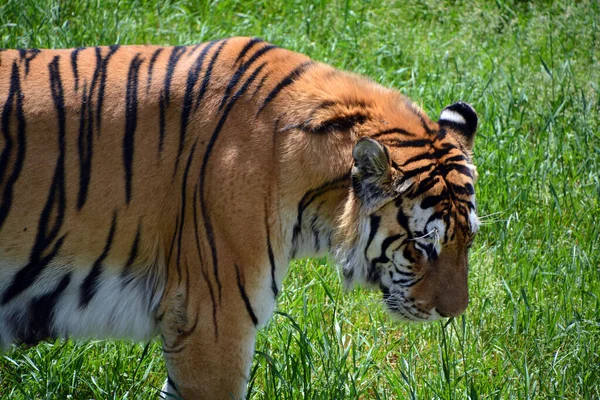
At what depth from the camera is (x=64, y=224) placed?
278 centimetres

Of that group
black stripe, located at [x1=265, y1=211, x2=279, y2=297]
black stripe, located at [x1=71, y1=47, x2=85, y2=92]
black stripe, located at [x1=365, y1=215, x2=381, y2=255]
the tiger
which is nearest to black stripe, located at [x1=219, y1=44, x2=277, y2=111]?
the tiger

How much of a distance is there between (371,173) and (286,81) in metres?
0.48

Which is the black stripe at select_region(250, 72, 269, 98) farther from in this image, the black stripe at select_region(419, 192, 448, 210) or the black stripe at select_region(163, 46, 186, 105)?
the black stripe at select_region(419, 192, 448, 210)

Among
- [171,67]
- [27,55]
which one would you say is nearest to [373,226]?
[171,67]

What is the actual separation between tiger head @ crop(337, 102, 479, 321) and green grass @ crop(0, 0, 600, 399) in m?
0.31

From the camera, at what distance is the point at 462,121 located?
3074 mm

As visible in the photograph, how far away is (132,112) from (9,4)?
2597mm

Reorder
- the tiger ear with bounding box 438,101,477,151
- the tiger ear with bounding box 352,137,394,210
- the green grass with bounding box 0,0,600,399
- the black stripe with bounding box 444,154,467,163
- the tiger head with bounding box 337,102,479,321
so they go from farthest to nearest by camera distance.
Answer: the green grass with bounding box 0,0,600,399, the tiger ear with bounding box 438,101,477,151, the black stripe with bounding box 444,154,467,163, the tiger head with bounding box 337,102,479,321, the tiger ear with bounding box 352,137,394,210

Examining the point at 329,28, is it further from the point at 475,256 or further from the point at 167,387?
the point at 167,387

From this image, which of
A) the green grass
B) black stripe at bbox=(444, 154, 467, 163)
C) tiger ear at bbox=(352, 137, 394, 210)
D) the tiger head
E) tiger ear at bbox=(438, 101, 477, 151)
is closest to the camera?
tiger ear at bbox=(352, 137, 394, 210)

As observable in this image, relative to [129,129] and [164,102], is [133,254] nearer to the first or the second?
[129,129]

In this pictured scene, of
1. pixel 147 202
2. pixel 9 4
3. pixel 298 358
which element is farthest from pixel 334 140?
pixel 9 4

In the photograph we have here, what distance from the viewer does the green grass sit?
10.7 feet

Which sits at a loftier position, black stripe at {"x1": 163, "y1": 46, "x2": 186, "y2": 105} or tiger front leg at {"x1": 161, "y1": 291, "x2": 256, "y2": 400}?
black stripe at {"x1": 163, "y1": 46, "x2": 186, "y2": 105}
